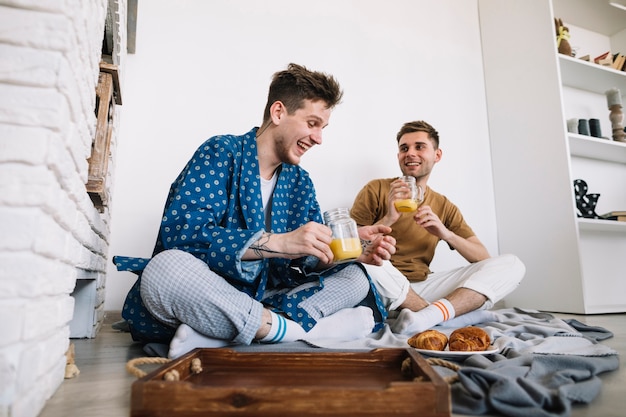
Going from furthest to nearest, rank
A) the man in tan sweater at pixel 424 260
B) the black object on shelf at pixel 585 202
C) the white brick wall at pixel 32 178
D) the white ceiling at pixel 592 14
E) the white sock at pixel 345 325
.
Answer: the white ceiling at pixel 592 14 → the black object on shelf at pixel 585 202 → the man in tan sweater at pixel 424 260 → the white sock at pixel 345 325 → the white brick wall at pixel 32 178

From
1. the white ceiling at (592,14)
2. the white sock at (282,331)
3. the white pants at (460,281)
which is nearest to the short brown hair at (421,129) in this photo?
the white pants at (460,281)

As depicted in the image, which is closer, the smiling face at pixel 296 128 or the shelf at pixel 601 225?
the smiling face at pixel 296 128

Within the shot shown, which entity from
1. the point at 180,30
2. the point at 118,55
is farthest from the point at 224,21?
the point at 118,55

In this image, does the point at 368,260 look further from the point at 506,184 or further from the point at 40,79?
Answer: the point at 506,184

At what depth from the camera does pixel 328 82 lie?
4.65ft

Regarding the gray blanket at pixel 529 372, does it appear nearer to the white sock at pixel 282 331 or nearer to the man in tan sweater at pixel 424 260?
the white sock at pixel 282 331

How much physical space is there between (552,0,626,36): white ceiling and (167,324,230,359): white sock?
3117mm

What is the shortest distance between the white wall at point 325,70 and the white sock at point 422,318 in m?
1.02

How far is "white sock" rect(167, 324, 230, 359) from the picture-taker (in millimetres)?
1052

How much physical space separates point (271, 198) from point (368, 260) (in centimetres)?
38

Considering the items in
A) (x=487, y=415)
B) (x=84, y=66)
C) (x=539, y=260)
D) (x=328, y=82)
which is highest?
(x=328, y=82)

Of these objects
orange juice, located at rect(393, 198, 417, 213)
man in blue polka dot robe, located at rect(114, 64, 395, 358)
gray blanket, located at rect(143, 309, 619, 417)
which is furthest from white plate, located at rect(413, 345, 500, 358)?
orange juice, located at rect(393, 198, 417, 213)

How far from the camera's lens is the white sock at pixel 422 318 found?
1400 millimetres

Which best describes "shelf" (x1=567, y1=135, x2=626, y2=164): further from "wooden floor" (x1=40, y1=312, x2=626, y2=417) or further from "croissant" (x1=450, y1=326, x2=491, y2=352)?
"croissant" (x1=450, y1=326, x2=491, y2=352)
